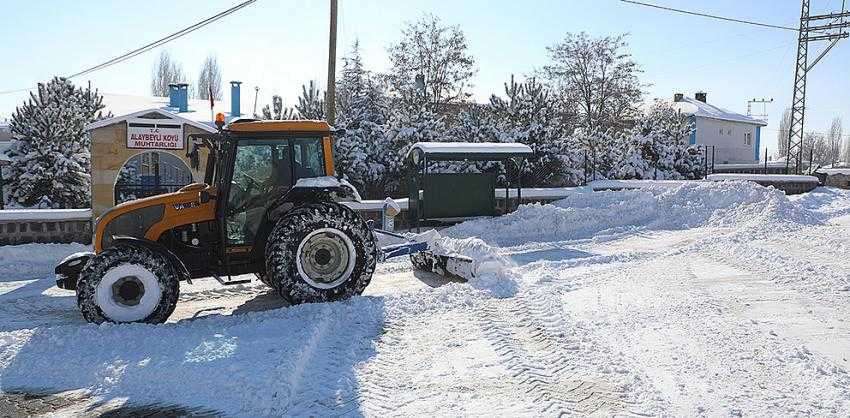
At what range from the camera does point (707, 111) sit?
145 feet

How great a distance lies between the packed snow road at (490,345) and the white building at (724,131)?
35.1 m

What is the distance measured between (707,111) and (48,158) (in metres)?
39.3

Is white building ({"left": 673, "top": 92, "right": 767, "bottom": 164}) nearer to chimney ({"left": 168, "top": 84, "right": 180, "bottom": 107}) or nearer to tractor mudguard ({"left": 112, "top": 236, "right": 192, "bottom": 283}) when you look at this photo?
chimney ({"left": 168, "top": 84, "right": 180, "bottom": 107})

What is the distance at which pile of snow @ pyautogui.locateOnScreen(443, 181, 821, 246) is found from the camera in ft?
46.1

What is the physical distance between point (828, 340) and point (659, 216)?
384 inches

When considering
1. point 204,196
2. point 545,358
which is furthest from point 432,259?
point 545,358

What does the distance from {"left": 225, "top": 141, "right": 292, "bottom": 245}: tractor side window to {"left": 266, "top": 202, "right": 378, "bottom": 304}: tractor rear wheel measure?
43cm

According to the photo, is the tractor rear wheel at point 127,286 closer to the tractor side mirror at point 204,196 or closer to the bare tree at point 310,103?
the tractor side mirror at point 204,196

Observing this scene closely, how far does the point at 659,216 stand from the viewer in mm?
15320

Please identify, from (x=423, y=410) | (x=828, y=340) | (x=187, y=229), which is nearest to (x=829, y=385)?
(x=828, y=340)

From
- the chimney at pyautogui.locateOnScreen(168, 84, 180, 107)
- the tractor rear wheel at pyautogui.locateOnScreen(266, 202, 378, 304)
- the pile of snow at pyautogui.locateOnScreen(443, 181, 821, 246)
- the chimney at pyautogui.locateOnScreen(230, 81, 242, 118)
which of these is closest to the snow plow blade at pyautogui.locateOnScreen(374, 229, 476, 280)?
the tractor rear wheel at pyautogui.locateOnScreen(266, 202, 378, 304)

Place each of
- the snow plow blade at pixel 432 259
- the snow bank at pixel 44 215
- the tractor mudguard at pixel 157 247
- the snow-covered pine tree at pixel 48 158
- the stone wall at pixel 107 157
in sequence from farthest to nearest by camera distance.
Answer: the snow-covered pine tree at pixel 48 158 → the stone wall at pixel 107 157 → the snow bank at pixel 44 215 → the snow plow blade at pixel 432 259 → the tractor mudguard at pixel 157 247

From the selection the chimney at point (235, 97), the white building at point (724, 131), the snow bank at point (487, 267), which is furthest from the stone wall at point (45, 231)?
the white building at point (724, 131)

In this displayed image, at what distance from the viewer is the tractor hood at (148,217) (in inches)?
278
